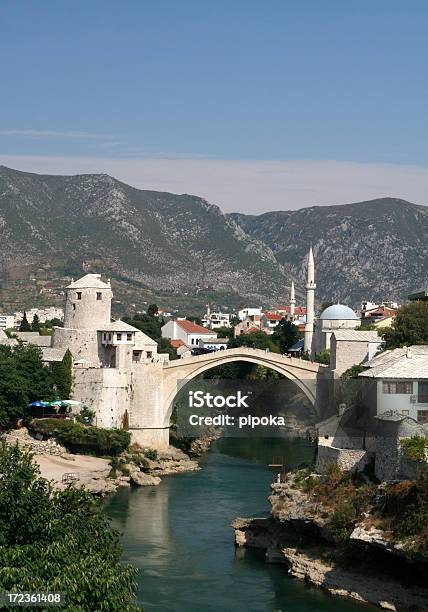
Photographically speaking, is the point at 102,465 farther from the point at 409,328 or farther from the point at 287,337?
the point at 287,337

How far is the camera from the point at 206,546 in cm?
4191

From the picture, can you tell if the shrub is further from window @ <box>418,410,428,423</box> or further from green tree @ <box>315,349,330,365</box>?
window @ <box>418,410,428,423</box>

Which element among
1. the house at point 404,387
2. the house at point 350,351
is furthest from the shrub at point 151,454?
the house at point 404,387

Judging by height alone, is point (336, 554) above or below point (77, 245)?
below

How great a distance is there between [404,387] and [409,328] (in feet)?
57.2

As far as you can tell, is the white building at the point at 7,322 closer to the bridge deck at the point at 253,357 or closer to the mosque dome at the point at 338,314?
the mosque dome at the point at 338,314

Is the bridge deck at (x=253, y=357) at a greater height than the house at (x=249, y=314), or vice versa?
the house at (x=249, y=314)

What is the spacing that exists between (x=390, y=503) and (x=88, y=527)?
9.44 meters

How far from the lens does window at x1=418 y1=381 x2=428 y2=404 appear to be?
39.7 m

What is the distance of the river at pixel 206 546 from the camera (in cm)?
3516

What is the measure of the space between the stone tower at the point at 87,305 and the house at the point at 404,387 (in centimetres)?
2656

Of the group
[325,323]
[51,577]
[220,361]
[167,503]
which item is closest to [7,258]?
[325,323]

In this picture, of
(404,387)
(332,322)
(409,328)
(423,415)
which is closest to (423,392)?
(404,387)

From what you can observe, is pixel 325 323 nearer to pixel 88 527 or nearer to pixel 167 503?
pixel 167 503
